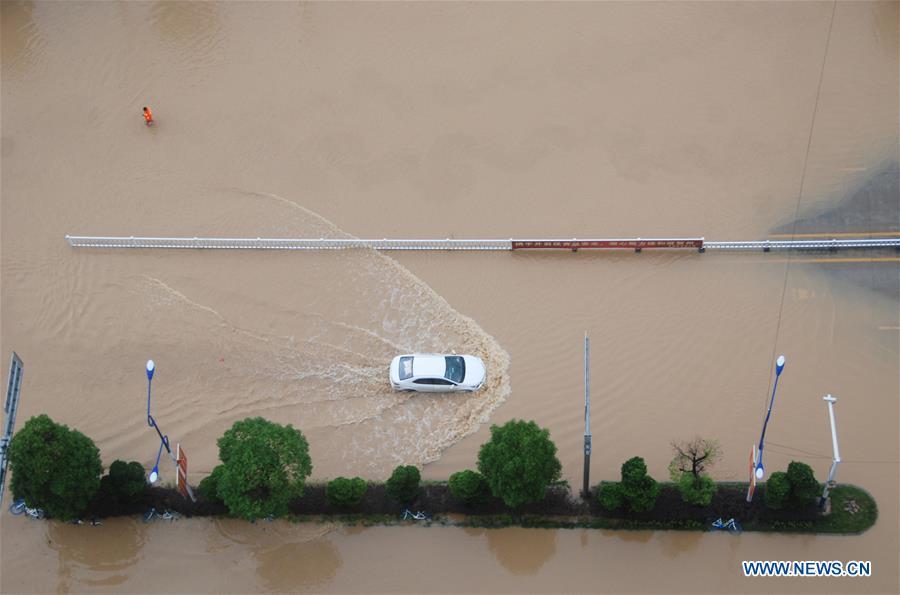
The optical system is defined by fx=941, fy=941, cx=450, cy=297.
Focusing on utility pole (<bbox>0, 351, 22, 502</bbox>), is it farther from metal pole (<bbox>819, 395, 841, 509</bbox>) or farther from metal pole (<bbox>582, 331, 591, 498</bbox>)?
metal pole (<bbox>819, 395, 841, 509</bbox>)

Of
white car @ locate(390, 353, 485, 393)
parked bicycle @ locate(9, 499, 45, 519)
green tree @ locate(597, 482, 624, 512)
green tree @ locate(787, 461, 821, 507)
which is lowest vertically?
parked bicycle @ locate(9, 499, 45, 519)

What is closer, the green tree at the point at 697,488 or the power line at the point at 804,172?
the green tree at the point at 697,488

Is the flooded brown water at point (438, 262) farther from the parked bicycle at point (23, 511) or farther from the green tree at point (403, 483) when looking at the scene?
the green tree at point (403, 483)

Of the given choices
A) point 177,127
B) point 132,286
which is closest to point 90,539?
point 132,286

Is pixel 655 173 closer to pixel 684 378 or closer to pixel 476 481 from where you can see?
pixel 684 378

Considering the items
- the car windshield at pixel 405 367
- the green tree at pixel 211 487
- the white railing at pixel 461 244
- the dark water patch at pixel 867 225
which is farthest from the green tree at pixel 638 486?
the green tree at pixel 211 487

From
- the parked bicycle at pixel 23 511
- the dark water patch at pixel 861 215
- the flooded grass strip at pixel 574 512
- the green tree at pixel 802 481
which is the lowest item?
the parked bicycle at pixel 23 511

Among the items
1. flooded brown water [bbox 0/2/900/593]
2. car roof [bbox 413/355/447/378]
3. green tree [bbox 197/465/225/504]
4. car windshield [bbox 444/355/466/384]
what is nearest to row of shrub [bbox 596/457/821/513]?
flooded brown water [bbox 0/2/900/593]
